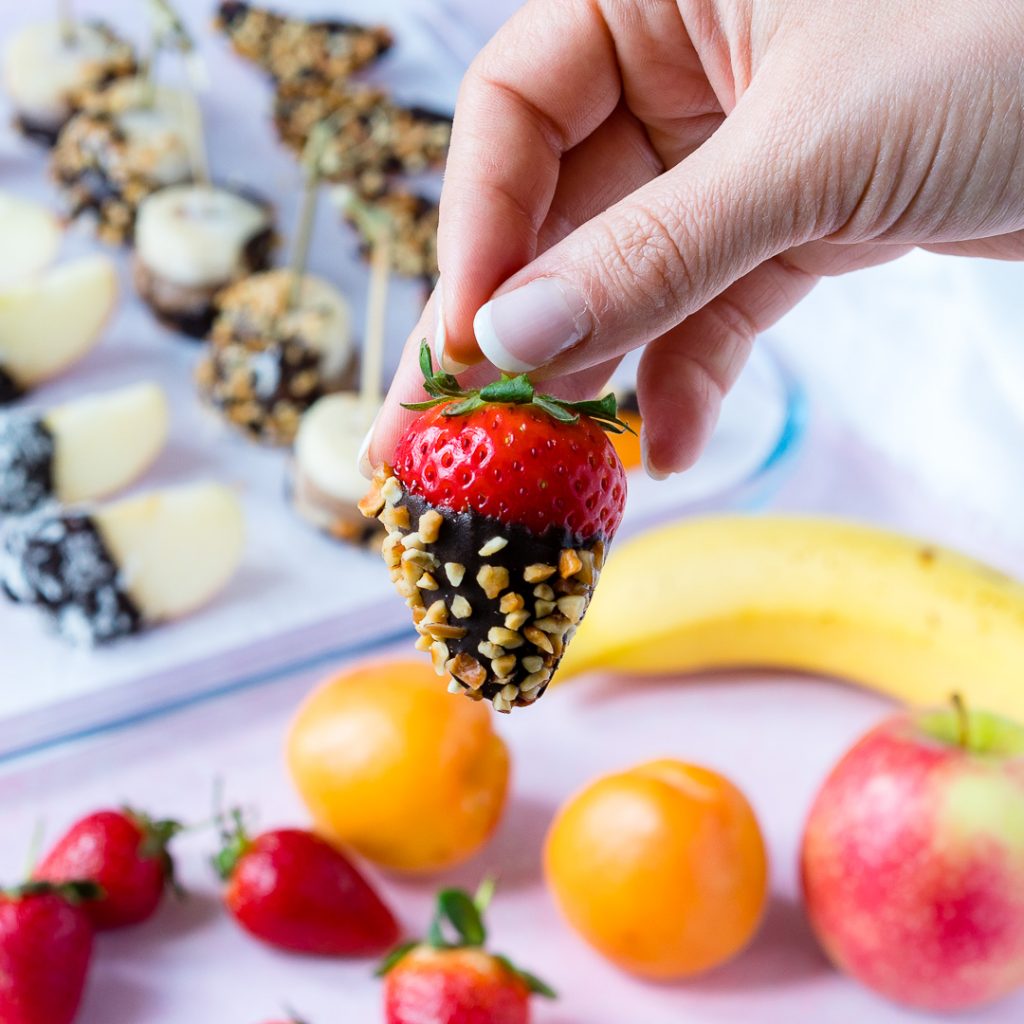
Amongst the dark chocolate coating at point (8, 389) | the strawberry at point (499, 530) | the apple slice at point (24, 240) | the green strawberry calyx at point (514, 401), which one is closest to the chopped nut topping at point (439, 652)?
the strawberry at point (499, 530)

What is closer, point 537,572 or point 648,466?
point 537,572

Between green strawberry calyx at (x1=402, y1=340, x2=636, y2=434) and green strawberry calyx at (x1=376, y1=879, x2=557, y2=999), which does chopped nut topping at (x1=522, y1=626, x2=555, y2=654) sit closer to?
green strawberry calyx at (x1=402, y1=340, x2=636, y2=434)

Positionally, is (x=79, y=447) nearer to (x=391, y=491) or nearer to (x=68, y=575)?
(x=68, y=575)

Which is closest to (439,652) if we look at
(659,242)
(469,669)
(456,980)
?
(469,669)

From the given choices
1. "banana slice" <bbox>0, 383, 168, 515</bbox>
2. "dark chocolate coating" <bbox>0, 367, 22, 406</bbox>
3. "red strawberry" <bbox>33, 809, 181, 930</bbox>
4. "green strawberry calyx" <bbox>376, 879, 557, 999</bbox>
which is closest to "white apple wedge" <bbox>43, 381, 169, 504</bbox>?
"banana slice" <bbox>0, 383, 168, 515</bbox>

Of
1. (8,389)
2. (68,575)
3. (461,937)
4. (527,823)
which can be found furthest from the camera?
(8,389)

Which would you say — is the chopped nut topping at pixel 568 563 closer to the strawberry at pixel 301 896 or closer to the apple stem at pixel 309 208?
the strawberry at pixel 301 896

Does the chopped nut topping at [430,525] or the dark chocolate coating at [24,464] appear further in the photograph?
the dark chocolate coating at [24,464]
